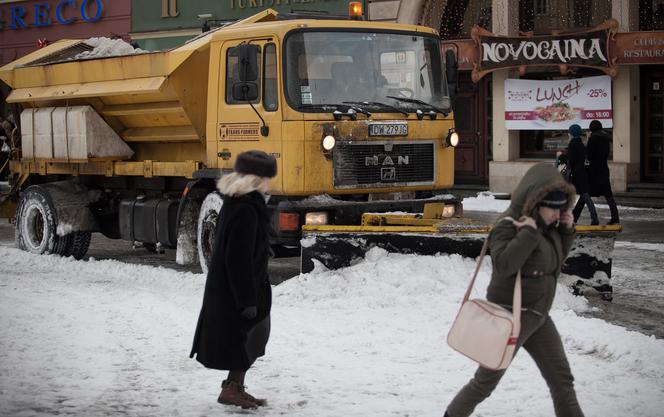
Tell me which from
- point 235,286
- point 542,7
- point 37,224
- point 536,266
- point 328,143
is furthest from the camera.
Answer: point 542,7

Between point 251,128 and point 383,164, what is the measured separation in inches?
55.9

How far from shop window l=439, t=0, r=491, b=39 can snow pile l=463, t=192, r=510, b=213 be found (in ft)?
13.1

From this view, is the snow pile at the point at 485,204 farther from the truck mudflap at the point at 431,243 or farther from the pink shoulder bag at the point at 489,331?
the pink shoulder bag at the point at 489,331

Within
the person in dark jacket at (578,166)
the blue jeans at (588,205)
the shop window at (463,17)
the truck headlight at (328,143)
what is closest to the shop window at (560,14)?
the shop window at (463,17)

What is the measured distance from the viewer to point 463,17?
1020 inches

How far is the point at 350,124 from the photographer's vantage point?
12117mm

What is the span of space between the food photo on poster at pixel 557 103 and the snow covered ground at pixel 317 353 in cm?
1314

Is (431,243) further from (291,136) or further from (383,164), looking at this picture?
(291,136)

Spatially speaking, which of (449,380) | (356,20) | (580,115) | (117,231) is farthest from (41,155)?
(580,115)

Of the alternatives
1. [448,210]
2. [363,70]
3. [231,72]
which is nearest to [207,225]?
[231,72]

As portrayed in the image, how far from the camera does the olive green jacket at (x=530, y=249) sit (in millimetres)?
5840

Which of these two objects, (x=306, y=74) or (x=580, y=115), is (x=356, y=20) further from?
(x=580, y=115)

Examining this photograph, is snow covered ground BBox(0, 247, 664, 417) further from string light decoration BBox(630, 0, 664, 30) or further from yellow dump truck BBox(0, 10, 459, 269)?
string light decoration BBox(630, 0, 664, 30)

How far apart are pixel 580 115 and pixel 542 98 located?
1.04 m
